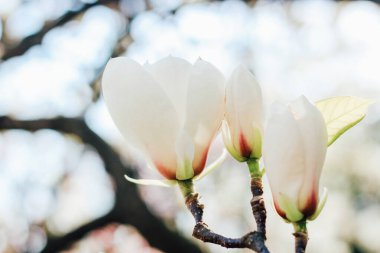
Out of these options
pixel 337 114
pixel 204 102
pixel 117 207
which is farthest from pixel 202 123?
pixel 117 207

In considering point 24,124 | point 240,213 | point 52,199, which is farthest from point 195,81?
point 240,213

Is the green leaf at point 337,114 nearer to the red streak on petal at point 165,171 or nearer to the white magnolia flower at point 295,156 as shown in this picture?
the white magnolia flower at point 295,156

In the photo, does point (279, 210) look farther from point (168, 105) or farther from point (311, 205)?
point (168, 105)

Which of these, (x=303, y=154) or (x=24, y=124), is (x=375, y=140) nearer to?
(x=24, y=124)

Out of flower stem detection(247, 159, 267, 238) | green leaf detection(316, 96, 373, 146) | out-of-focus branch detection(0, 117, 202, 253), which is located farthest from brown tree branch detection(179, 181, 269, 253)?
out-of-focus branch detection(0, 117, 202, 253)

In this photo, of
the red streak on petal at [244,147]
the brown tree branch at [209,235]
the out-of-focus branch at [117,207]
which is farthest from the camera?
the out-of-focus branch at [117,207]

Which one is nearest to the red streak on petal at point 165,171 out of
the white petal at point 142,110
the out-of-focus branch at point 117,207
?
the white petal at point 142,110
